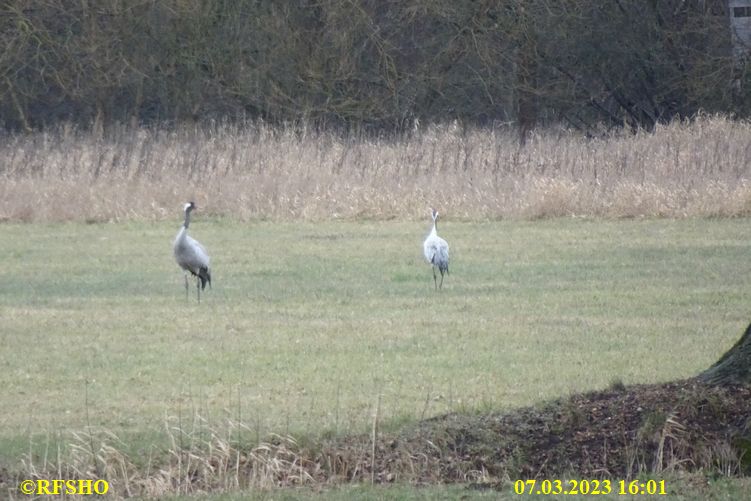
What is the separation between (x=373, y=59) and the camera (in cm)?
3294

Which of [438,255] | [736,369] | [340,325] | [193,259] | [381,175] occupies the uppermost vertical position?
[381,175]

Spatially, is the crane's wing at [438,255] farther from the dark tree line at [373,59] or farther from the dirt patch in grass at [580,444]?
the dark tree line at [373,59]

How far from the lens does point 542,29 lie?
107 feet

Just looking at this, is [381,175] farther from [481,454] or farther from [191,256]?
[481,454]

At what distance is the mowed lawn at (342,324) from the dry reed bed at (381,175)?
175 cm

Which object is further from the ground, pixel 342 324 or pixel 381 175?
pixel 381 175

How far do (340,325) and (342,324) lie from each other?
0.06 metres

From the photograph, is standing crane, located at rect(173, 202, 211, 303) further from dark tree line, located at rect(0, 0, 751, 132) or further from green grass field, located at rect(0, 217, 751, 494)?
dark tree line, located at rect(0, 0, 751, 132)

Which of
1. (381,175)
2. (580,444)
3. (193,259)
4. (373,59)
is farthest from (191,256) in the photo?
(373,59)

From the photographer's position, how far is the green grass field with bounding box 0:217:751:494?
879cm

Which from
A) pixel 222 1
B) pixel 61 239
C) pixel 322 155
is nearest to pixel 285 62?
pixel 222 1

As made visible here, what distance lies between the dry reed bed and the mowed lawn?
1.75m

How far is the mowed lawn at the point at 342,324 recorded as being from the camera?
29.0ft

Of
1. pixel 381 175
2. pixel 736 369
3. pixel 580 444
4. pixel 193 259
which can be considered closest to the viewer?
pixel 580 444
